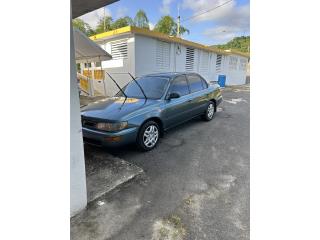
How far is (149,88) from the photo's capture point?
4.70 m

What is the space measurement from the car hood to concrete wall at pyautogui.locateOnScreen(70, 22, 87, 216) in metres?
1.33

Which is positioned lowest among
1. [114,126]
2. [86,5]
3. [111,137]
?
[111,137]

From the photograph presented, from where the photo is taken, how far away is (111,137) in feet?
11.4

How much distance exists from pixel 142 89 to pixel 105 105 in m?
0.98

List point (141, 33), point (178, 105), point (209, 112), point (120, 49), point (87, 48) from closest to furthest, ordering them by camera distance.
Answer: point (178, 105)
point (209, 112)
point (87, 48)
point (141, 33)
point (120, 49)

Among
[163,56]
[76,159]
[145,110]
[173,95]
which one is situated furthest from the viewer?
[163,56]

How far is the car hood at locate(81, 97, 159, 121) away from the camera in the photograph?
12.0ft

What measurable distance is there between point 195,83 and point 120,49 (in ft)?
20.0

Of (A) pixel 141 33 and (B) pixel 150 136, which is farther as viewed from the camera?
(A) pixel 141 33

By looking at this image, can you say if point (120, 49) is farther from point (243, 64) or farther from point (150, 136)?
point (243, 64)

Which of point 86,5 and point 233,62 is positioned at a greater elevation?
point 233,62

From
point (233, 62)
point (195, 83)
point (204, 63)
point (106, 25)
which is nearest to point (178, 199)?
point (195, 83)

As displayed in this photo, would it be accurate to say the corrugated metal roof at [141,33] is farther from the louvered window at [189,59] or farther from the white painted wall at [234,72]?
the white painted wall at [234,72]
